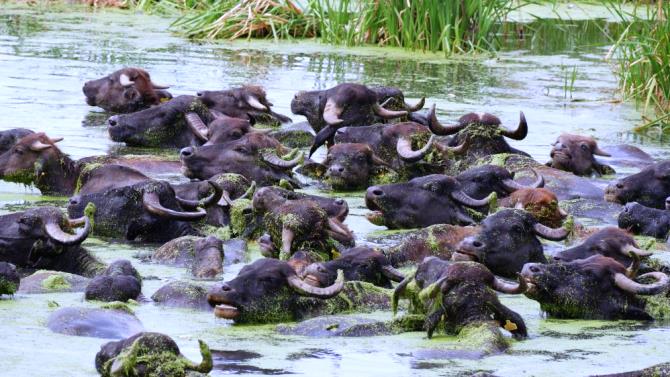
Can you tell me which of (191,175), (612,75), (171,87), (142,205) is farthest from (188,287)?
(612,75)

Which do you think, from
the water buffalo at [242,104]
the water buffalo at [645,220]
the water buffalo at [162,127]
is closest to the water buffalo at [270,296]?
the water buffalo at [645,220]

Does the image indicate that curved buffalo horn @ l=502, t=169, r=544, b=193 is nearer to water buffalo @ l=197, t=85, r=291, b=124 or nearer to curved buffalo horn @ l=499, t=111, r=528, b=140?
curved buffalo horn @ l=499, t=111, r=528, b=140

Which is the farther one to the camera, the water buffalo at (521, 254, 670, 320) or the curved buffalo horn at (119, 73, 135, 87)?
the curved buffalo horn at (119, 73, 135, 87)

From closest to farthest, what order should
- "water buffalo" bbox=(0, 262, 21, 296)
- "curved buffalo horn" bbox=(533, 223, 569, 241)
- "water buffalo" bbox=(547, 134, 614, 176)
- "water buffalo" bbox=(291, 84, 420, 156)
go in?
1. "water buffalo" bbox=(0, 262, 21, 296)
2. "curved buffalo horn" bbox=(533, 223, 569, 241)
3. "water buffalo" bbox=(547, 134, 614, 176)
4. "water buffalo" bbox=(291, 84, 420, 156)

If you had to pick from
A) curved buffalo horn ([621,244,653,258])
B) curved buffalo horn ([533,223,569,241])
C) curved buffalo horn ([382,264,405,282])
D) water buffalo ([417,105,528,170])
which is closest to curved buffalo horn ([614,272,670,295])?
curved buffalo horn ([621,244,653,258])

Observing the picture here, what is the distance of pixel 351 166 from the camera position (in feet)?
34.9

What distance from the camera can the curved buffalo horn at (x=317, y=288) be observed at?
22.1ft

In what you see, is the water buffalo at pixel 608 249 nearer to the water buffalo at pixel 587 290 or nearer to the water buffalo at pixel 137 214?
the water buffalo at pixel 587 290

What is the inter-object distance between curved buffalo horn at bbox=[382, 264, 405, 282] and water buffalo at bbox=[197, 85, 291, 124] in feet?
18.2

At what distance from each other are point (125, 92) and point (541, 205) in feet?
19.2

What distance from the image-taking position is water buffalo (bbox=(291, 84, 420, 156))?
1203cm

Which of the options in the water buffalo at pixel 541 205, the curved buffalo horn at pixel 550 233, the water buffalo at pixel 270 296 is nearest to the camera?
the water buffalo at pixel 270 296

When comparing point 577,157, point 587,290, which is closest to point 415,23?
point 577,157

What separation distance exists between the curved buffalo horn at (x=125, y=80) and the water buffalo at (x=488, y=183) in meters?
4.82
